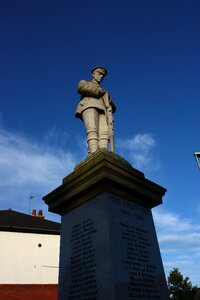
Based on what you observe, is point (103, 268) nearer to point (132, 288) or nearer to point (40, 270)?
point (132, 288)

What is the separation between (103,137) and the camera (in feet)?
20.5

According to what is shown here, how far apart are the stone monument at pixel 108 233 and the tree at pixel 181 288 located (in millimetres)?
56313

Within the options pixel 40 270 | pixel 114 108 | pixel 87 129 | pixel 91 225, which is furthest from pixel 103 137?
pixel 40 270

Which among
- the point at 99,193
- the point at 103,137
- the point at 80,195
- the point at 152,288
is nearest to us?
the point at 152,288

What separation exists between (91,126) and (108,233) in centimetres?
266

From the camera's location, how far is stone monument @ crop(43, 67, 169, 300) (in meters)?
4.14

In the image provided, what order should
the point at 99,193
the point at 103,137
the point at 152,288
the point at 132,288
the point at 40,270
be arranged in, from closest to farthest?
the point at 132,288
the point at 152,288
the point at 99,193
the point at 103,137
the point at 40,270

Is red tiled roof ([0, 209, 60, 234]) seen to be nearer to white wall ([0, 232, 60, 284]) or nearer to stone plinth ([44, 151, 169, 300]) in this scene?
white wall ([0, 232, 60, 284])

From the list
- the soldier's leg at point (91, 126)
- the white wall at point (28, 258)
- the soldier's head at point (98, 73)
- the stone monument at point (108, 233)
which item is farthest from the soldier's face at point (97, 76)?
the white wall at point (28, 258)

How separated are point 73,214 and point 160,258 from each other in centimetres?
174

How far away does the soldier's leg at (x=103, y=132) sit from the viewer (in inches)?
243

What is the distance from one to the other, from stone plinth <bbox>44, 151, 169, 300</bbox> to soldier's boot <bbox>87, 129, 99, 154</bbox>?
23.4 inches

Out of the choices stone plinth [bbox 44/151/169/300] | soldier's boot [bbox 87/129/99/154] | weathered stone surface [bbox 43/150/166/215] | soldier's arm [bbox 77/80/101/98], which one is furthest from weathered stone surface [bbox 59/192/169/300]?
soldier's arm [bbox 77/80/101/98]

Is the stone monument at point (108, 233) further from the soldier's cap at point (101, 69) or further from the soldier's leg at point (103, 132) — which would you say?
the soldier's cap at point (101, 69)
